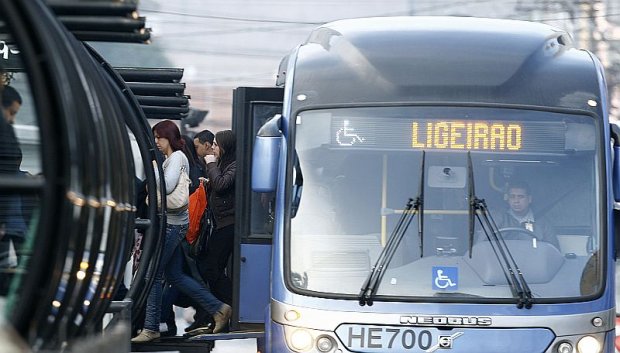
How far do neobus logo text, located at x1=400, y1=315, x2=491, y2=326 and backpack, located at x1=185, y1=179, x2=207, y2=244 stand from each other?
141 inches

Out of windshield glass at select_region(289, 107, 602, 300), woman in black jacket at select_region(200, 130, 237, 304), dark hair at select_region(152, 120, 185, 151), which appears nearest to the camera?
windshield glass at select_region(289, 107, 602, 300)

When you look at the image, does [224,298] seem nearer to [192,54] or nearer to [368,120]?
[368,120]

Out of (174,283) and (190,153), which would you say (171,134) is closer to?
(190,153)

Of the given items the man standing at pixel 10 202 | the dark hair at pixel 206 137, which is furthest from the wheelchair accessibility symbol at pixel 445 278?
the dark hair at pixel 206 137

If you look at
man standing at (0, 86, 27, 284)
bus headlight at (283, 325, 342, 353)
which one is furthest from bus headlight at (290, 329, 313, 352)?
man standing at (0, 86, 27, 284)

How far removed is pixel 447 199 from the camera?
28.4 feet

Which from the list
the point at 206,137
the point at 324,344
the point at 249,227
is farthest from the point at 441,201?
the point at 206,137

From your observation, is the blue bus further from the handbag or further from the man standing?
the man standing

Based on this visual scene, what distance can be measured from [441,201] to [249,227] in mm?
2545

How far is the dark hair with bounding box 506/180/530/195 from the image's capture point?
8.73m

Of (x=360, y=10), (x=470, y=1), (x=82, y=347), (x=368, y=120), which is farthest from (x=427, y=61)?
(x=360, y=10)

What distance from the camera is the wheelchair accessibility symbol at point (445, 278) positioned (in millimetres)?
8633

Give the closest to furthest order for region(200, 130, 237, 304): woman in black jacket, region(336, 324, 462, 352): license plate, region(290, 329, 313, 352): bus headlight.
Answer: region(336, 324, 462, 352): license plate → region(290, 329, 313, 352): bus headlight → region(200, 130, 237, 304): woman in black jacket

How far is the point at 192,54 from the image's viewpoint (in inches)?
2194
